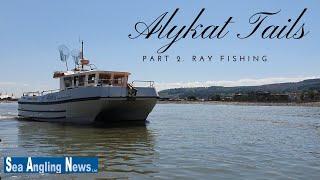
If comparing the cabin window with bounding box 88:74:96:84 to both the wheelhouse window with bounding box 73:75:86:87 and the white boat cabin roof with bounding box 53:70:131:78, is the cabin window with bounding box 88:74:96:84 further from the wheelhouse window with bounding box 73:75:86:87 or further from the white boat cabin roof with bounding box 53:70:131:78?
the wheelhouse window with bounding box 73:75:86:87

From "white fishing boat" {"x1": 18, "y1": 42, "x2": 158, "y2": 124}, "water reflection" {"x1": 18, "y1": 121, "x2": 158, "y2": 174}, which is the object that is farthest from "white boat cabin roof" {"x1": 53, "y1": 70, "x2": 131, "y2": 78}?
"water reflection" {"x1": 18, "y1": 121, "x2": 158, "y2": 174}

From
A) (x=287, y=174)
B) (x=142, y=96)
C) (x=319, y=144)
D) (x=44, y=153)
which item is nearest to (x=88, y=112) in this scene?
(x=142, y=96)

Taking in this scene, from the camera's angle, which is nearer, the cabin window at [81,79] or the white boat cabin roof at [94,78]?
A: the white boat cabin roof at [94,78]

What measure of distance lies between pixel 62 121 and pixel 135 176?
21795 millimetres

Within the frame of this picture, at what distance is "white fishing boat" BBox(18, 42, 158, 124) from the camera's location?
28500mm

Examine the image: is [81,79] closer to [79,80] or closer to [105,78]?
[79,80]

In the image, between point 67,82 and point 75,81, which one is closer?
point 75,81

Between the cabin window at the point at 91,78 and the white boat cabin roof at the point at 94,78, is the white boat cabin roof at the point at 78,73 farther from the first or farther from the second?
the cabin window at the point at 91,78

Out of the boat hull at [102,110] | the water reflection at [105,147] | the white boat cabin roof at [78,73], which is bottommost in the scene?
the water reflection at [105,147]

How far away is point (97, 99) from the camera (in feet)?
93.4

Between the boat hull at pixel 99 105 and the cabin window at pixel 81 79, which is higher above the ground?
the cabin window at pixel 81 79

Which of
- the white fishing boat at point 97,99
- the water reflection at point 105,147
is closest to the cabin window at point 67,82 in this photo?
the white fishing boat at point 97,99

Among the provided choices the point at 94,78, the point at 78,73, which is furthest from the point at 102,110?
the point at 78,73

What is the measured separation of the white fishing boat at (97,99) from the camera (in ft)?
93.5
